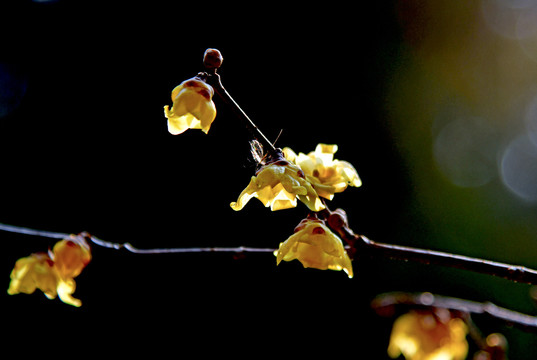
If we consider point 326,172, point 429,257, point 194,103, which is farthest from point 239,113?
point 429,257

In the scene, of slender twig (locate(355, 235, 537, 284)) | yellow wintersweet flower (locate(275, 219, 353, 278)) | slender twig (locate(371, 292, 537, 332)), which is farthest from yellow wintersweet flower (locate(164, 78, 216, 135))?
slender twig (locate(371, 292, 537, 332))

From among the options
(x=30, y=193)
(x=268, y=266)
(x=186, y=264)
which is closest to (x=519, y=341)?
(x=268, y=266)

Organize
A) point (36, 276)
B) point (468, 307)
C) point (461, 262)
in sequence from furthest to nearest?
point (36, 276) → point (468, 307) → point (461, 262)

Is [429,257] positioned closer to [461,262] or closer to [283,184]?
[461,262]

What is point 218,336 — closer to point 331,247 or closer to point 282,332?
point 282,332

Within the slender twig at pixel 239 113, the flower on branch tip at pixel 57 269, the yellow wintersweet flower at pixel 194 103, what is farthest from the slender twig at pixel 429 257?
the flower on branch tip at pixel 57 269
